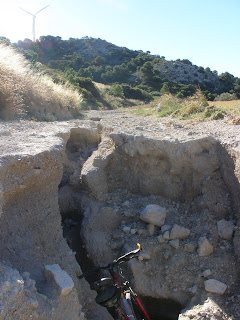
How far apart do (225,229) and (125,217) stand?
136 centimetres

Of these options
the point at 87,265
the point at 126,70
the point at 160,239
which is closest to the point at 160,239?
the point at 160,239

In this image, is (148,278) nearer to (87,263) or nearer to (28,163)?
(87,263)

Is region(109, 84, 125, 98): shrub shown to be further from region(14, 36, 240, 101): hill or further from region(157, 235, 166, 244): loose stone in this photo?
region(157, 235, 166, 244): loose stone

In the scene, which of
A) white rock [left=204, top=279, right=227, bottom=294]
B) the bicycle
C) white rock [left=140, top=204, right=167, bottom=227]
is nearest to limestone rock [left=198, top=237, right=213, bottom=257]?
white rock [left=204, top=279, right=227, bottom=294]

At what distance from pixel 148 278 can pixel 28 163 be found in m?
2.01

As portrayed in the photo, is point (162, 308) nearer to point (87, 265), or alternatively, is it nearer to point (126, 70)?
point (87, 265)

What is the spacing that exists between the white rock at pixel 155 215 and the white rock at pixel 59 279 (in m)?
1.81

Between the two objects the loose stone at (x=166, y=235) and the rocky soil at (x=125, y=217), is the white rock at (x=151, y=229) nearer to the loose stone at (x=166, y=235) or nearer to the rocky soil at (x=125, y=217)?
the rocky soil at (x=125, y=217)

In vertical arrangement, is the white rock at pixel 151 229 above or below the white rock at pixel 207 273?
above

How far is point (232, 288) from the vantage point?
133 inches

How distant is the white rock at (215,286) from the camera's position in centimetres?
332

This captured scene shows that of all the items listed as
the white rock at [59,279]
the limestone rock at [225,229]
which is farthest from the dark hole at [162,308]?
the white rock at [59,279]

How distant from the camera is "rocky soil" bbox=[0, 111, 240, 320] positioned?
103 inches

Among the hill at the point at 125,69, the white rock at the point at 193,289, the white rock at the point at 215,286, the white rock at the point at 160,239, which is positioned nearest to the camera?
the white rock at the point at 215,286
